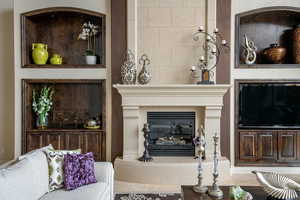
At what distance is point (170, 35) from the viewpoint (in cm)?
430

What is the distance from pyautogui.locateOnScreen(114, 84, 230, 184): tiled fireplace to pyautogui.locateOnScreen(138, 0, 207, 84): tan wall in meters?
0.35

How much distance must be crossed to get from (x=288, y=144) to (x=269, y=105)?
734 millimetres

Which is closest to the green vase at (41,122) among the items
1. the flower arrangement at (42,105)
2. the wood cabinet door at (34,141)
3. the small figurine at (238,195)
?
the flower arrangement at (42,105)

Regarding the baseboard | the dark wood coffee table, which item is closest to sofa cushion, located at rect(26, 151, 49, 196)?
the dark wood coffee table

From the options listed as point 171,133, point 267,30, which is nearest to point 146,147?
point 171,133

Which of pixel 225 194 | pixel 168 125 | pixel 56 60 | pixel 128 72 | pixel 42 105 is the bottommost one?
pixel 225 194

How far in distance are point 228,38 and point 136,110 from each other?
1.95 m

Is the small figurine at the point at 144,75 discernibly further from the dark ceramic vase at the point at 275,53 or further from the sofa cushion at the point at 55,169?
the dark ceramic vase at the point at 275,53

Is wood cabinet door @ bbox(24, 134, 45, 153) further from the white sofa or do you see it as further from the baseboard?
the baseboard

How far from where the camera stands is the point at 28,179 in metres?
2.17

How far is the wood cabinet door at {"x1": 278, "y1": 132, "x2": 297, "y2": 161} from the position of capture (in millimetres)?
4332

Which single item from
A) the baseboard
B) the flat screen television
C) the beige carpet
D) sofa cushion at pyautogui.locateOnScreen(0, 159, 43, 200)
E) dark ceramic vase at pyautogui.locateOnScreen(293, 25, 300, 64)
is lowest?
the beige carpet

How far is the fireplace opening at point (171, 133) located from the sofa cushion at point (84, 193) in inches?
74.8

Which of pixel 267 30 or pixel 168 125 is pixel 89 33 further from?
pixel 267 30
